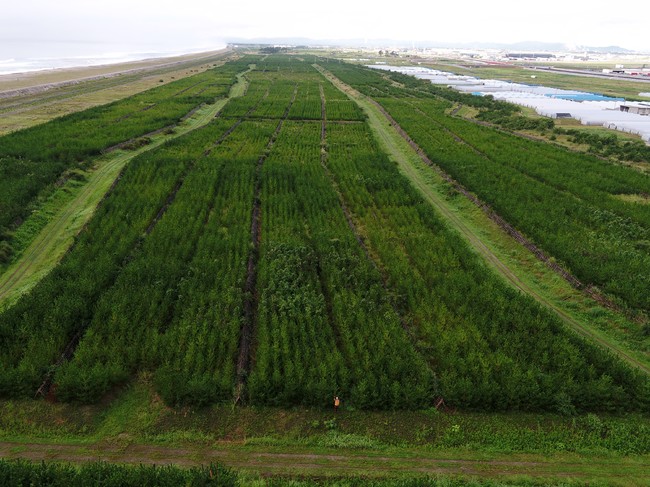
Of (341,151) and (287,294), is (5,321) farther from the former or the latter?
(341,151)

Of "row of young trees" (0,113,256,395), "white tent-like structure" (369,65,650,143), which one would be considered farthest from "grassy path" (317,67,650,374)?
"white tent-like structure" (369,65,650,143)

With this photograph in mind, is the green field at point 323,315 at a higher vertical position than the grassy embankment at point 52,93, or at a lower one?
lower

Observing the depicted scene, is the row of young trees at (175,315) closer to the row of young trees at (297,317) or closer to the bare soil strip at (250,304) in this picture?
the row of young trees at (297,317)

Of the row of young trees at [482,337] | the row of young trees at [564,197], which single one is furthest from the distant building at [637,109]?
the row of young trees at [482,337]

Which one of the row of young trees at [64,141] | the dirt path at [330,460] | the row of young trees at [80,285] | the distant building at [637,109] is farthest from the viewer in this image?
A: the distant building at [637,109]

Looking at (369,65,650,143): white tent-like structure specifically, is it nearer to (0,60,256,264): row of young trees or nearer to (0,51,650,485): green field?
(0,51,650,485): green field
